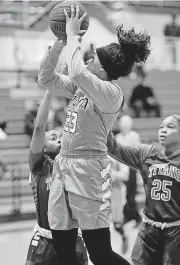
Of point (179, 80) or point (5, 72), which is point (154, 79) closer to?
point (179, 80)

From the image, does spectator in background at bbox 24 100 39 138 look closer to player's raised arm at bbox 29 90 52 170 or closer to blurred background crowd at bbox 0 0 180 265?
blurred background crowd at bbox 0 0 180 265

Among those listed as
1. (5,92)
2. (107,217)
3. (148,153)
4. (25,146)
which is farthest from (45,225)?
(5,92)

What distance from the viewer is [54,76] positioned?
9.21 feet

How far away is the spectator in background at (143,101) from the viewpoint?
9.75m

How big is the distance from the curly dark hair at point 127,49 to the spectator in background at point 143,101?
22.8ft

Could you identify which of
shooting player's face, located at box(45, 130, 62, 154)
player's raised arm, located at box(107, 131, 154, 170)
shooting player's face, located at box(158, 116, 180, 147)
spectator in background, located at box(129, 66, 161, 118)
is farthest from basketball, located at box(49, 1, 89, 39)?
spectator in background, located at box(129, 66, 161, 118)

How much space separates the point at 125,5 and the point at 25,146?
211 inches

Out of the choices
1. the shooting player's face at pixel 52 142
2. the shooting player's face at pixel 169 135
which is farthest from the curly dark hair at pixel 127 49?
the shooting player's face at pixel 169 135

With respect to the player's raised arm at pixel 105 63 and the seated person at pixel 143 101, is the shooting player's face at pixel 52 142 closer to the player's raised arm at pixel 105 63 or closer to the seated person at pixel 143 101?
the player's raised arm at pixel 105 63

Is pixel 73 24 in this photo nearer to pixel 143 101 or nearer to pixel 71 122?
pixel 71 122

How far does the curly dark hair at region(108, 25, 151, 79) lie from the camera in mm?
2744

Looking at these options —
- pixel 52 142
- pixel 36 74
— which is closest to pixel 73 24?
pixel 52 142

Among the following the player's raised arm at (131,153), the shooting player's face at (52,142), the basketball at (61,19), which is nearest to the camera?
the basketball at (61,19)

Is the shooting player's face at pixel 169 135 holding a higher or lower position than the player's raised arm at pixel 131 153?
higher
